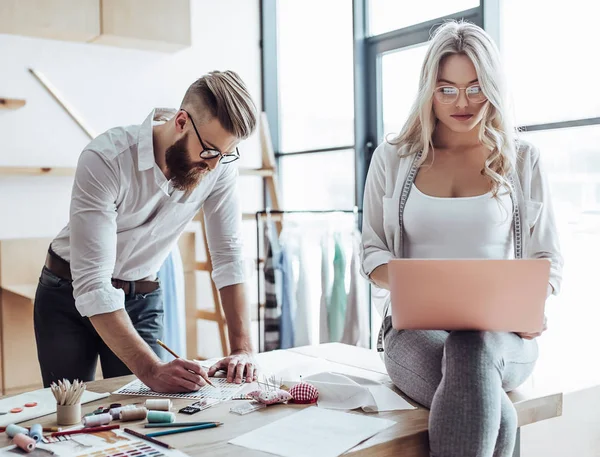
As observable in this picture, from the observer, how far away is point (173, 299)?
11.0 feet

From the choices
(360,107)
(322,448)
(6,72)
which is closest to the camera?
(322,448)

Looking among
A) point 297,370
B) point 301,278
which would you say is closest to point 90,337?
point 297,370

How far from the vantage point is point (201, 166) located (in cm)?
182

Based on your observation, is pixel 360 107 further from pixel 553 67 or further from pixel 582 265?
pixel 582 265

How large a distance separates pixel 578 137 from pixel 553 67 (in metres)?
0.31

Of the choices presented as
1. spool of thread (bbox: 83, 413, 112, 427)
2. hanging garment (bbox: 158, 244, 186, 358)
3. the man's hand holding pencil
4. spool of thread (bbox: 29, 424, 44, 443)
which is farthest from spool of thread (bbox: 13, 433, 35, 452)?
hanging garment (bbox: 158, 244, 186, 358)

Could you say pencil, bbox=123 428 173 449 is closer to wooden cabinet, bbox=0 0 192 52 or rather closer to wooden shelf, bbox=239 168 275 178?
wooden cabinet, bbox=0 0 192 52

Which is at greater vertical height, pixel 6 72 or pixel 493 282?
pixel 6 72

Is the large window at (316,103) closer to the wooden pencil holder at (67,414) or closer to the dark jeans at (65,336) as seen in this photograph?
the dark jeans at (65,336)

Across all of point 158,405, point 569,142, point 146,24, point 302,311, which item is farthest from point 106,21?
point 158,405

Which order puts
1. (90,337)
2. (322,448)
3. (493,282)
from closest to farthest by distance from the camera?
(322,448) → (493,282) → (90,337)

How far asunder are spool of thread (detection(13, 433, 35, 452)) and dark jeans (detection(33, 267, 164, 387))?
79 centimetres

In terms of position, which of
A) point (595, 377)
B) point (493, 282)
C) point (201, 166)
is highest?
point (201, 166)

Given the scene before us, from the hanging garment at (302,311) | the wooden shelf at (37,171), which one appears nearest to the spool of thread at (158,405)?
the hanging garment at (302,311)
